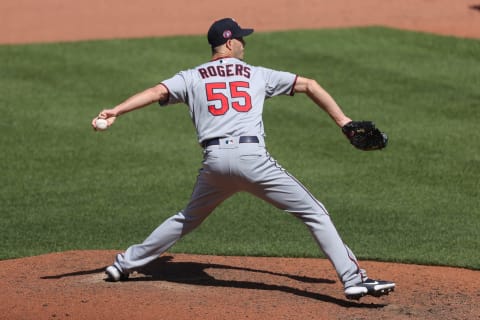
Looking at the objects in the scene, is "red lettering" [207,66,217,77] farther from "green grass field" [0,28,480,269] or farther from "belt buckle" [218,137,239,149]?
"green grass field" [0,28,480,269]

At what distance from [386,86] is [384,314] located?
322 inches

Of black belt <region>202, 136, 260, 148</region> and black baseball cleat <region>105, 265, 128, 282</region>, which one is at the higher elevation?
black belt <region>202, 136, 260, 148</region>

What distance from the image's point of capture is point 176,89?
6.79m

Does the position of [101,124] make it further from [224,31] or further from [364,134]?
[364,134]

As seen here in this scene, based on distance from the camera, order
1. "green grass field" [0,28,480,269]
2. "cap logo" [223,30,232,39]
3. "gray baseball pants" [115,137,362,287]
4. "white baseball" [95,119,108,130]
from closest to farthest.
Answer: "white baseball" [95,119,108,130] < "gray baseball pants" [115,137,362,287] < "cap logo" [223,30,232,39] < "green grass field" [0,28,480,269]

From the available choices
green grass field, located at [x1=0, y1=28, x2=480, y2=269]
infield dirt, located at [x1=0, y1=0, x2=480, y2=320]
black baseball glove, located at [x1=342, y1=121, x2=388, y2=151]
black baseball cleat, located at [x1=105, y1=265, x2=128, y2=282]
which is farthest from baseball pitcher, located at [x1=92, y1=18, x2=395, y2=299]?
green grass field, located at [x1=0, y1=28, x2=480, y2=269]

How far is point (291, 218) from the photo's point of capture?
9641mm

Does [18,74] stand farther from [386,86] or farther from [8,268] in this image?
[8,268]

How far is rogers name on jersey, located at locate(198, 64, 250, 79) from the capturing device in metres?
6.82

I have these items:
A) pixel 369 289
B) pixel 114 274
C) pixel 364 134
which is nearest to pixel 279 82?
pixel 364 134

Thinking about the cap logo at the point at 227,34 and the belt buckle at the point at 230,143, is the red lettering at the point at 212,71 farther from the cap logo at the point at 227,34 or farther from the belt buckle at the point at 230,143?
the belt buckle at the point at 230,143

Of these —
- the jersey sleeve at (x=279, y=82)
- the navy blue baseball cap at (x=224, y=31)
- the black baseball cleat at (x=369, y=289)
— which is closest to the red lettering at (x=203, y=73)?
the navy blue baseball cap at (x=224, y=31)

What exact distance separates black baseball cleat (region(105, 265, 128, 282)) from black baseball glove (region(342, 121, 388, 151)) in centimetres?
186

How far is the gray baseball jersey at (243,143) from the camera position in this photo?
6.66 m
